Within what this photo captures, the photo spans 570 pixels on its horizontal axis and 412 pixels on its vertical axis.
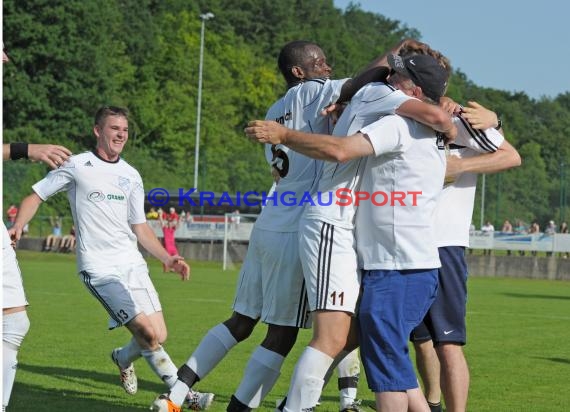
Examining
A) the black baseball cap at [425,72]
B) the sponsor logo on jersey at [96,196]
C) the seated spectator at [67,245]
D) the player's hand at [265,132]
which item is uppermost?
the black baseball cap at [425,72]

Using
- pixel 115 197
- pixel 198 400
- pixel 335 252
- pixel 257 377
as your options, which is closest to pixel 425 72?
pixel 335 252

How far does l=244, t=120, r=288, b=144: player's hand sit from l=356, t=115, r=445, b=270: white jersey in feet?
1.78

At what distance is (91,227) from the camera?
8648 mm

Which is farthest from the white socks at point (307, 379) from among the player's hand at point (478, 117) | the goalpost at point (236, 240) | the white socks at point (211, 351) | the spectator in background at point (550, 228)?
the spectator in background at point (550, 228)

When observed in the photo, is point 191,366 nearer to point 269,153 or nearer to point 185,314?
point 269,153

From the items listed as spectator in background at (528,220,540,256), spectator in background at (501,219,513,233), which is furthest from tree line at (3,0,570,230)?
spectator in background at (528,220,540,256)

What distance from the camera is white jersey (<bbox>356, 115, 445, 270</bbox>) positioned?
18.8 ft

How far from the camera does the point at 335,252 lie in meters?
5.79

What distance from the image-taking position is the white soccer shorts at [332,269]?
5.78 m

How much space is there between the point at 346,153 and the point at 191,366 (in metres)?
2.31

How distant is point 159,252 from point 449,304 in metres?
2.69

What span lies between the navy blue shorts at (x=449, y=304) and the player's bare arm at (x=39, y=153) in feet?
8.28

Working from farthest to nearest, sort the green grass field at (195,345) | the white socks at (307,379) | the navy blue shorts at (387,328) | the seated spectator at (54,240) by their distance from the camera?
1. the seated spectator at (54,240)
2. the green grass field at (195,345)
3. the white socks at (307,379)
4. the navy blue shorts at (387,328)

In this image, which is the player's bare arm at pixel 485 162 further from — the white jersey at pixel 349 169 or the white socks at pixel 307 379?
the white socks at pixel 307 379
